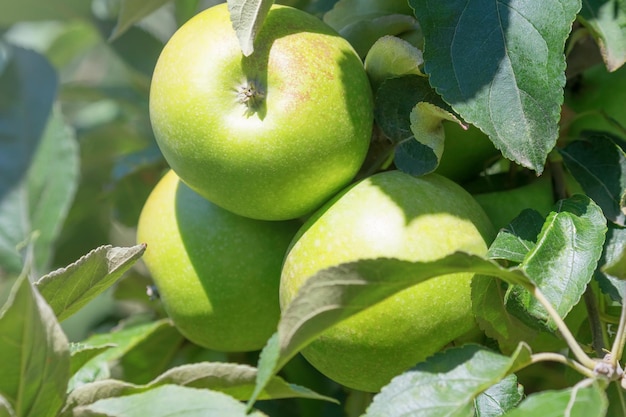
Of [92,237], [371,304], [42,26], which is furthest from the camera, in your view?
[42,26]

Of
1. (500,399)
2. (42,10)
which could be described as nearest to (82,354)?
(500,399)

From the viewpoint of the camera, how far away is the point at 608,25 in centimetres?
78

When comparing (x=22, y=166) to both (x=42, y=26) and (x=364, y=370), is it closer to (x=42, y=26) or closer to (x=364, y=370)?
(x=364, y=370)

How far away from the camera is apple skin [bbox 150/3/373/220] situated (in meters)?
0.71

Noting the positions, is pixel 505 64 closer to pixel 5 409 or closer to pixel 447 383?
pixel 447 383

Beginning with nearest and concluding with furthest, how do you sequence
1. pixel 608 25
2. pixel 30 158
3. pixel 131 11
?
pixel 608 25 < pixel 131 11 < pixel 30 158

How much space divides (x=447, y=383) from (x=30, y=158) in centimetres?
79

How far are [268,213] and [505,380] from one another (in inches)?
10.3

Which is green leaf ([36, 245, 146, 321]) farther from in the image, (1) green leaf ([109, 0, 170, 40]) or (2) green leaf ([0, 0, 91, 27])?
(2) green leaf ([0, 0, 91, 27])

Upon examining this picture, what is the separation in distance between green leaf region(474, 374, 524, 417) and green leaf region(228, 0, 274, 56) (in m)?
0.35

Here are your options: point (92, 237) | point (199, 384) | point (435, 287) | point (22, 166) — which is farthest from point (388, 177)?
point (92, 237)

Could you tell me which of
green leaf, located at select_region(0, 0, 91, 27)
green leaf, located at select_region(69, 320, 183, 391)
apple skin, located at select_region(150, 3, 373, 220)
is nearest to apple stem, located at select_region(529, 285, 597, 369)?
apple skin, located at select_region(150, 3, 373, 220)

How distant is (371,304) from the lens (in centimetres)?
58

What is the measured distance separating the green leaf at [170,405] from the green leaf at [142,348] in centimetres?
35
